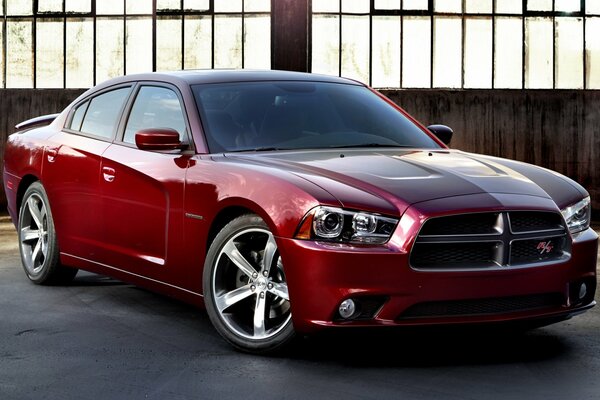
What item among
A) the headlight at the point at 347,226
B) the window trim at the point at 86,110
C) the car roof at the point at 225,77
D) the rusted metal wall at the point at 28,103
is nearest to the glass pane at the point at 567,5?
the rusted metal wall at the point at 28,103

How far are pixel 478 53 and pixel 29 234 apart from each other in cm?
996

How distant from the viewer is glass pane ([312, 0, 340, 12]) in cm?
1741

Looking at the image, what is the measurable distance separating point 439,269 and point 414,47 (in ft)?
39.7

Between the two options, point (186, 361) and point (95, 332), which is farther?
point (95, 332)

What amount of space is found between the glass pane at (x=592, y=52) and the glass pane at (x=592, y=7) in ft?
0.37

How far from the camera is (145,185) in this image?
715 centimetres

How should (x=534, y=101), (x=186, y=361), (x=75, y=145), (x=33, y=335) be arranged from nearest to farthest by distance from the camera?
(x=186, y=361) → (x=33, y=335) → (x=75, y=145) → (x=534, y=101)

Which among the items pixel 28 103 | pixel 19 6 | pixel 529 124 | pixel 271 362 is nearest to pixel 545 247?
pixel 271 362

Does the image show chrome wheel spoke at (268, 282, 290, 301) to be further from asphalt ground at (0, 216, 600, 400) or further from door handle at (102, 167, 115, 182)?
door handle at (102, 167, 115, 182)

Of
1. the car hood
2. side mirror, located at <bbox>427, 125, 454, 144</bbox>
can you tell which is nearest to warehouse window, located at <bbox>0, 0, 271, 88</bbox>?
side mirror, located at <bbox>427, 125, 454, 144</bbox>

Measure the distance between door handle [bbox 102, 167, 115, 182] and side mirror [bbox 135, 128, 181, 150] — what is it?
58cm

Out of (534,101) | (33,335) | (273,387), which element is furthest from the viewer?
(534,101)

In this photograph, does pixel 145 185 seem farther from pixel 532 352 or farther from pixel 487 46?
pixel 487 46

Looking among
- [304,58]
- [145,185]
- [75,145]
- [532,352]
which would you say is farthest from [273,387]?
[304,58]
